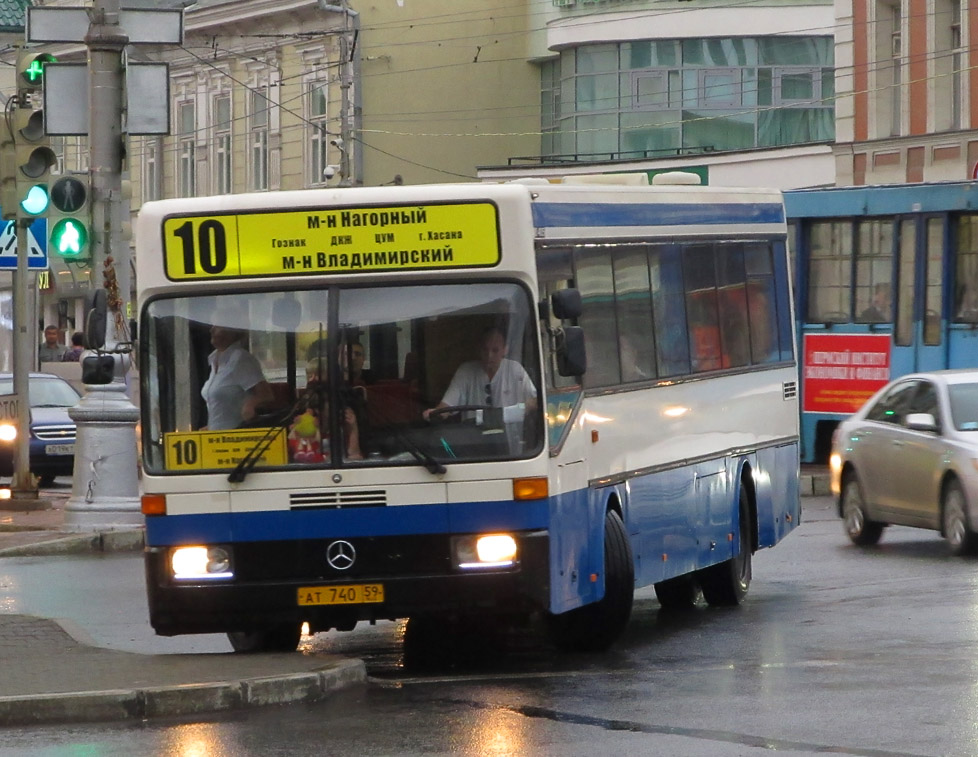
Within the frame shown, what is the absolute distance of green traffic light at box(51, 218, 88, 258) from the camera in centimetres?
2086

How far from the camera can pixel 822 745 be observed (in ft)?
29.2

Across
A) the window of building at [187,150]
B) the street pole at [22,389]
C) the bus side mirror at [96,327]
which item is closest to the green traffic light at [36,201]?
the street pole at [22,389]

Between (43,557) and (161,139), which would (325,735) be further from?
(161,139)

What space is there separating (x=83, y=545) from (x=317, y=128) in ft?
121

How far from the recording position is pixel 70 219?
2092 cm

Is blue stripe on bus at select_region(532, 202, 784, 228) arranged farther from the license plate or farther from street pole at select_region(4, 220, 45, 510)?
street pole at select_region(4, 220, 45, 510)

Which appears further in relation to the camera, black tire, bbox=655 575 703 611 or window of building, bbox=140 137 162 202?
window of building, bbox=140 137 162 202

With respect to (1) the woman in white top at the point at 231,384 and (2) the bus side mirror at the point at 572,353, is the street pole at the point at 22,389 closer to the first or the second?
(1) the woman in white top at the point at 231,384

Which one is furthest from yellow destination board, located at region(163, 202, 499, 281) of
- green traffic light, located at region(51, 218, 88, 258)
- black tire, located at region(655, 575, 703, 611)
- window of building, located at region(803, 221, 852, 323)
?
window of building, located at region(803, 221, 852, 323)

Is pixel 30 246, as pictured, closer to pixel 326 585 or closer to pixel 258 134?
pixel 326 585

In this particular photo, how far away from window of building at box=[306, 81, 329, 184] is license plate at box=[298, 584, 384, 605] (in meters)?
44.1

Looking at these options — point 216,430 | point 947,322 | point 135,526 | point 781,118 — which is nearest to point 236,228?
point 216,430

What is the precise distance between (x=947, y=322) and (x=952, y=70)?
13520 mm

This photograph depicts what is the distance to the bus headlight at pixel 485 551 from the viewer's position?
11.3 metres
